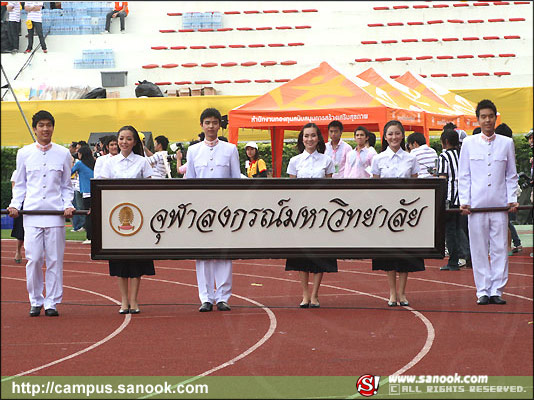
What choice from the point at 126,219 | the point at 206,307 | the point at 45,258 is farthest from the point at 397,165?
the point at 45,258

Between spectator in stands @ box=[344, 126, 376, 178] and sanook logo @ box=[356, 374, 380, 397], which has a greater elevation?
spectator in stands @ box=[344, 126, 376, 178]

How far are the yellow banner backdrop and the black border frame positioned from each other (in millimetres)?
15142

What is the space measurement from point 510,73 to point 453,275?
69.3 ft

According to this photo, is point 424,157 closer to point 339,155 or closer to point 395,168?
point 339,155

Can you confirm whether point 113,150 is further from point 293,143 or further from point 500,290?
point 293,143

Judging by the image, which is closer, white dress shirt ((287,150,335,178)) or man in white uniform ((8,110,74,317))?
Answer: man in white uniform ((8,110,74,317))

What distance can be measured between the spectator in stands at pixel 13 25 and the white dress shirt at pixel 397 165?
25.2 m

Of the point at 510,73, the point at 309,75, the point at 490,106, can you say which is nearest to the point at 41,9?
the point at 510,73

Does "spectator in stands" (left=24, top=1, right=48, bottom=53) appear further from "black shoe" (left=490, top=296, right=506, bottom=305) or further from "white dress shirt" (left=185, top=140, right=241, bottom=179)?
"black shoe" (left=490, top=296, right=506, bottom=305)

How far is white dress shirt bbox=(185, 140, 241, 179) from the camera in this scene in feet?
25.4

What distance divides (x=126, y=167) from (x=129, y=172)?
0.06 m

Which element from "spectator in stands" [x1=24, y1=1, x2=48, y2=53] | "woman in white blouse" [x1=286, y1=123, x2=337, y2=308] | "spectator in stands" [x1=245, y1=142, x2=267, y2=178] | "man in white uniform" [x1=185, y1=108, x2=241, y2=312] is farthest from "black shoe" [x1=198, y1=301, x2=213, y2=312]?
"spectator in stands" [x1=24, y1=1, x2=48, y2=53]

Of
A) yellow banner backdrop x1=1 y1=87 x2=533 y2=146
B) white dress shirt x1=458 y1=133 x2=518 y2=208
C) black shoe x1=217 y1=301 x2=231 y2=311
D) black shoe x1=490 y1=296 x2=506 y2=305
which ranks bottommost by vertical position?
black shoe x1=217 y1=301 x2=231 y2=311

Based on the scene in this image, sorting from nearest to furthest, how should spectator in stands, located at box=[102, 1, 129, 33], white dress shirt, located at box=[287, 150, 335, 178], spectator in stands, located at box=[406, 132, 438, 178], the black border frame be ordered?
the black border frame, white dress shirt, located at box=[287, 150, 335, 178], spectator in stands, located at box=[406, 132, 438, 178], spectator in stands, located at box=[102, 1, 129, 33]
